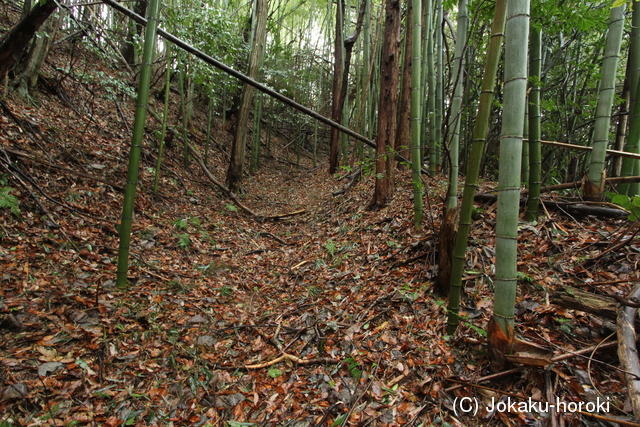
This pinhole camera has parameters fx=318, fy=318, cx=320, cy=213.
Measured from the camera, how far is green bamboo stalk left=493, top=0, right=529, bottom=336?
164 centimetres

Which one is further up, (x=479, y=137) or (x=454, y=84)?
(x=454, y=84)

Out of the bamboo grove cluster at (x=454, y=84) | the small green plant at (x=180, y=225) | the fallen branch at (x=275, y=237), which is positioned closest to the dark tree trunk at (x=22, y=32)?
the bamboo grove cluster at (x=454, y=84)

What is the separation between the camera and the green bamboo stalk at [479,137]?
1.76 metres

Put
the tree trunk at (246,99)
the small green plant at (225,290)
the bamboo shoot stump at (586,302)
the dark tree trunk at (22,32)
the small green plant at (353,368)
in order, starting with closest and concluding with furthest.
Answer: the bamboo shoot stump at (586,302) < the small green plant at (353,368) < the dark tree trunk at (22,32) < the small green plant at (225,290) < the tree trunk at (246,99)

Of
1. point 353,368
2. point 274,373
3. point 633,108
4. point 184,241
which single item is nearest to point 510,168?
point 353,368

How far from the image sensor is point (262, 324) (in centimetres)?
296

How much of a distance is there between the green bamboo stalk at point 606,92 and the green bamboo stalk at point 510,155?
80.4 inches

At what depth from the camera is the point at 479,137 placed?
1865 millimetres

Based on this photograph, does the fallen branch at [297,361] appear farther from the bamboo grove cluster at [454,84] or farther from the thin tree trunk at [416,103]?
the thin tree trunk at [416,103]

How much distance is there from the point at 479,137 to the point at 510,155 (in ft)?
0.76

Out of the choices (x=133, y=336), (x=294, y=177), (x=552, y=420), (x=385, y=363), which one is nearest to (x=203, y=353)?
(x=133, y=336)

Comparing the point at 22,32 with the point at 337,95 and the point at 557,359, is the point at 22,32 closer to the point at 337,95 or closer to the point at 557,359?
the point at 557,359

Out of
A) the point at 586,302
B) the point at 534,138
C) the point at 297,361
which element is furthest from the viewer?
the point at 534,138

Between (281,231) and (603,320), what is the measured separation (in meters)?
4.57
